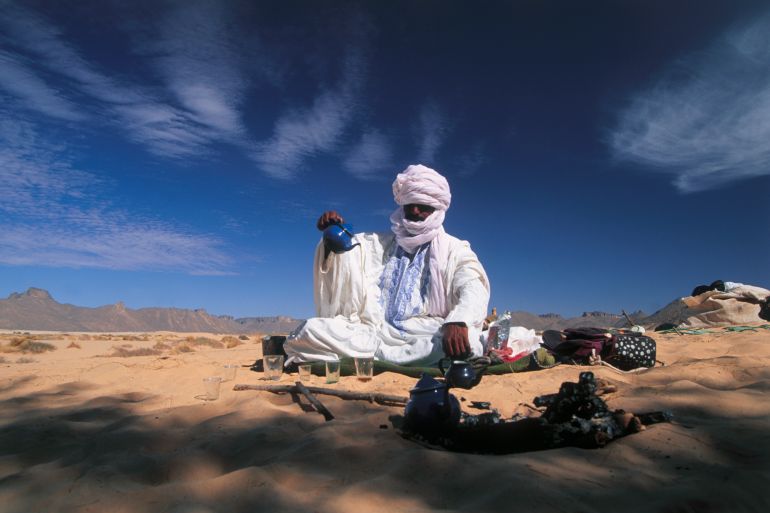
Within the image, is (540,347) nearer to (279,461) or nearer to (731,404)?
(731,404)

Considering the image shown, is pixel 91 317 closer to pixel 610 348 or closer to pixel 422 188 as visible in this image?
pixel 422 188

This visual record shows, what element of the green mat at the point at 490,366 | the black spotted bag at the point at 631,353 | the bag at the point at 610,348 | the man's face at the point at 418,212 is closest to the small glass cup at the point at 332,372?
the green mat at the point at 490,366

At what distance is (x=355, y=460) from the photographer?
2154mm

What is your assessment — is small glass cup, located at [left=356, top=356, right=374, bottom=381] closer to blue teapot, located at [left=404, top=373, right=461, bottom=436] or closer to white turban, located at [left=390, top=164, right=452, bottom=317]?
white turban, located at [left=390, top=164, right=452, bottom=317]

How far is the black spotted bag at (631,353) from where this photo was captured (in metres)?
4.79

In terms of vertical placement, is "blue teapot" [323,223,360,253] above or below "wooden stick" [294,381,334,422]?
above

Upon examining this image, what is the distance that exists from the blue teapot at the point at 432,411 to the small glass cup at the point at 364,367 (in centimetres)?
203

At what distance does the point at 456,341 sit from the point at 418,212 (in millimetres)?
1883

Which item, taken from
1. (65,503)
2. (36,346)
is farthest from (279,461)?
(36,346)

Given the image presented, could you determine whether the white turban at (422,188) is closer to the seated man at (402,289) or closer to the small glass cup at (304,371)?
the seated man at (402,289)

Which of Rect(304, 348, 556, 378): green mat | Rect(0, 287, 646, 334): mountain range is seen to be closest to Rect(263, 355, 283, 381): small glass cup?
Rect(304, 348, 556, 378): green mat

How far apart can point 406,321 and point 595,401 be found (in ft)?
10.1

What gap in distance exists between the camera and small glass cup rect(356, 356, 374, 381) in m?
4.52

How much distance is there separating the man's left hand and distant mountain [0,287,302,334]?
118ft
